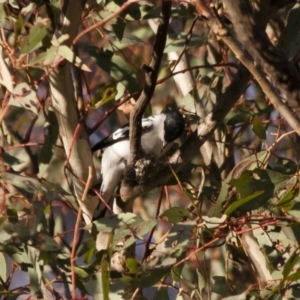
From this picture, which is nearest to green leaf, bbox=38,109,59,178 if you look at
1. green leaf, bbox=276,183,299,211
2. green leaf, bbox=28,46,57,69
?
green leaf, bbox=28,46,57,69

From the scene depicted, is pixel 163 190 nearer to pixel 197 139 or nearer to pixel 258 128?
pixel 197 139

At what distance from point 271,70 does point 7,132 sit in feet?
3.55

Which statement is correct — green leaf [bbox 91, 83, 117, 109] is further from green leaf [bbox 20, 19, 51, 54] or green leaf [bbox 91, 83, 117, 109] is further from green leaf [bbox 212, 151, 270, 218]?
green leaf [bbox 20, 19, 51, 54]

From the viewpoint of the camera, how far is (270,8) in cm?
201

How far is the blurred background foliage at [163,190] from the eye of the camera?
1.80m

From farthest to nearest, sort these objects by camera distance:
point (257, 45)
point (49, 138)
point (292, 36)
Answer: point (49, 138)
point (292, 36)
point (257, 45)

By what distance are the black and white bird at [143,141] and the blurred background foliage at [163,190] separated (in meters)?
0.06

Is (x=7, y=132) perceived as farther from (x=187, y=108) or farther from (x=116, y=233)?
(x=116, y=233)

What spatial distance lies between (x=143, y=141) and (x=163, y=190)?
42cm

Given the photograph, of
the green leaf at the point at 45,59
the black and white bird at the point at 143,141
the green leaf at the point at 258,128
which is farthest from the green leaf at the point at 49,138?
the green leaf at the point at 258,128

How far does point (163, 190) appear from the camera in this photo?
253 cm

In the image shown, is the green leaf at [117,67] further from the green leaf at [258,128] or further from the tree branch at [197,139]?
the green leaf at [258,128]

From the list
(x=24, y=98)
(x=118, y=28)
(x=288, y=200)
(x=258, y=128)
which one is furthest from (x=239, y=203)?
(x=118, y=28)

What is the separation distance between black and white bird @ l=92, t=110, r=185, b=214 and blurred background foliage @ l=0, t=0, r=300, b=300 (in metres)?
0.06
